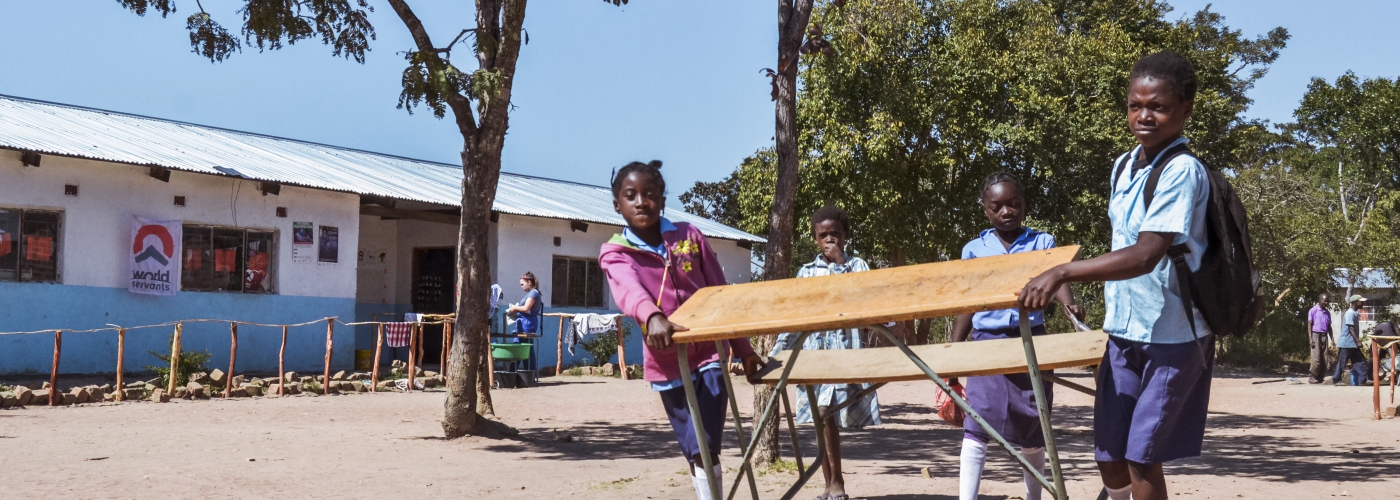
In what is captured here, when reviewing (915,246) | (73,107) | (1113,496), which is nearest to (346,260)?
(73,107)

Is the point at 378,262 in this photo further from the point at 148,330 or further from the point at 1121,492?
the point at 1121,492

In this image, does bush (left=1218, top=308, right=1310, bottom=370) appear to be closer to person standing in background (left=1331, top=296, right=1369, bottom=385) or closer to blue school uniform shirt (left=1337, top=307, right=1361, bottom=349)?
person standing in background (left=1331, top=296, right=1369, bottom=385)

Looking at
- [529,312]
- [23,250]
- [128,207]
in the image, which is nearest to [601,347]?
[529,312]

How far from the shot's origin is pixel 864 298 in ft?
10.6

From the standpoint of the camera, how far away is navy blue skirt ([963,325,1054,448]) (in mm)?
4336

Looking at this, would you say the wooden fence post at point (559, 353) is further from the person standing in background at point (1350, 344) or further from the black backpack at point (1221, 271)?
the black backpack at point (1221, 271)

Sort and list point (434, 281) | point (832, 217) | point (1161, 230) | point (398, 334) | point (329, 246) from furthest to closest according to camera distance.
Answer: point (434, 281)
point (329, 246)
point (398, 334)
point (832, 217)
point (1161, 230)

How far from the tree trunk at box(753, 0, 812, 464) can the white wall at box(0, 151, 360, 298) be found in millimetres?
10893

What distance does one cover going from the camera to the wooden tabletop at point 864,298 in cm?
292

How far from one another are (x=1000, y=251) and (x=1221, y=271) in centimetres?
177

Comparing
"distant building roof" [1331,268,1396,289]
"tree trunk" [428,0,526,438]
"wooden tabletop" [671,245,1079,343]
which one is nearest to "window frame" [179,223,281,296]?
"tree trunk" [428,0,526,438]

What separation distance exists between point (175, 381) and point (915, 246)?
12.2 m

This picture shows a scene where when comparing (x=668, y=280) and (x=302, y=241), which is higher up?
→ (x=302, y=241)

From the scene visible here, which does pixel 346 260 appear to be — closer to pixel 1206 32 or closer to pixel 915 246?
pixel 915 246
